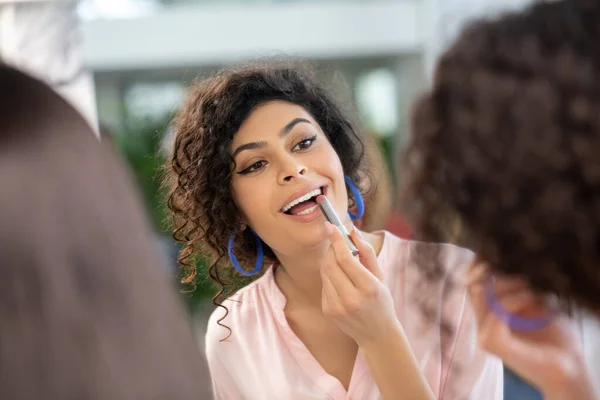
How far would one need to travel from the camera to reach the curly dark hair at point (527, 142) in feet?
1.79

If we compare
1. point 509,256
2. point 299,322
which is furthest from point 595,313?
point 299,322

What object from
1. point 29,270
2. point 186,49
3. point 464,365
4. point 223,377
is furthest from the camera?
point 186,49

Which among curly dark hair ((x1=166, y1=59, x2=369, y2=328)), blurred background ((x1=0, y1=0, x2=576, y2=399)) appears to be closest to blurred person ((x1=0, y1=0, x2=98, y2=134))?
curly dark hair ((x1=166, y1=59, x2=369, y2=328))

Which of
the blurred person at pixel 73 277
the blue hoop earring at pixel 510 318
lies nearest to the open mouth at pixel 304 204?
the blue hoop earring at pixel 510 318

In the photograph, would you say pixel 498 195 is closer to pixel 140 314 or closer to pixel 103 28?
pixel 140 314

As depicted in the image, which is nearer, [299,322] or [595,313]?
[595,313]

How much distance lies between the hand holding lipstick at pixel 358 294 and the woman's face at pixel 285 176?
0.09 meters

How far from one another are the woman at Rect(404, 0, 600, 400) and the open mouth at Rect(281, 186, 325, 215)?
1.37 ft

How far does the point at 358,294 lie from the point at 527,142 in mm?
432

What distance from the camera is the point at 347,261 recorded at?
952mm

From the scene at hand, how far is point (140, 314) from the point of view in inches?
21.2

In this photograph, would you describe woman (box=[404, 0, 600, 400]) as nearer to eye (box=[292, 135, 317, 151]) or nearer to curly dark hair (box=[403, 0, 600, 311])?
curly dark hair (box=[403, 0, 600, 311])

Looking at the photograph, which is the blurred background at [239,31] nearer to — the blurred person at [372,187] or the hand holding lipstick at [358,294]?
the blurred person at [372,187]

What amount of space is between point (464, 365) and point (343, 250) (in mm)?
283
